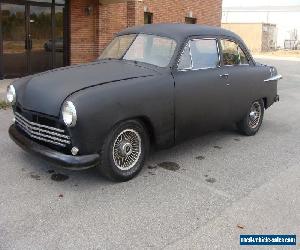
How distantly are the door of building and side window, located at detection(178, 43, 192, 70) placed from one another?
8007 millimetres

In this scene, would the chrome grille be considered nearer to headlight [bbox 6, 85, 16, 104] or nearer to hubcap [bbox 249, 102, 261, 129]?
headlight [bbox 6, 85, 16, 104]

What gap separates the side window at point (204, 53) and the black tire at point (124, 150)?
1.32 metres

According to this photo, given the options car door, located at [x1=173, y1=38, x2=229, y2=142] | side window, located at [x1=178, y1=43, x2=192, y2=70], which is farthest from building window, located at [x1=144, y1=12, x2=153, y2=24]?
side window, located at [x1=178, y1=43, x2=192, y2=70]

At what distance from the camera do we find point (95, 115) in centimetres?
408

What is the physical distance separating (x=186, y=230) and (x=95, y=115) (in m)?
1.49

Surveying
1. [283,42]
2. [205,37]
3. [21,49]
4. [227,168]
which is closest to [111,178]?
[227,168]

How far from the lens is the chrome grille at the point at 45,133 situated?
13.6 feet

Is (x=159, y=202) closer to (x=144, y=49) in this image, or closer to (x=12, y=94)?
(x=144, y=49)

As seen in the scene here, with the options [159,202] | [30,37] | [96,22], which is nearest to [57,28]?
[30,37]

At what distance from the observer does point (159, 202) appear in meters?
4.07

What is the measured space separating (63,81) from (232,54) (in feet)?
9.39

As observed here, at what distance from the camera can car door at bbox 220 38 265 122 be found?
5.84 meters

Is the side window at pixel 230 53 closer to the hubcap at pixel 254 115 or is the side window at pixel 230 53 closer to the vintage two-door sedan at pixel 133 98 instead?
the vintage two-door sedan at pixel 133 98

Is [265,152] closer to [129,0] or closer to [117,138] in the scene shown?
[117,138]
